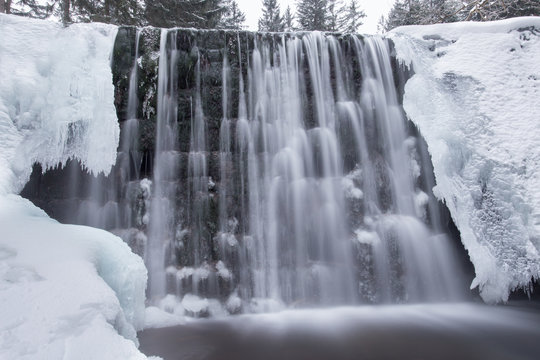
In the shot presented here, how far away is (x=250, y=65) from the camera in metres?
6.98

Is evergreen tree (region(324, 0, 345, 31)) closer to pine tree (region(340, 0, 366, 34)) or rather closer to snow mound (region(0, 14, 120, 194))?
pine tree (region(340, 0, 366, 34))

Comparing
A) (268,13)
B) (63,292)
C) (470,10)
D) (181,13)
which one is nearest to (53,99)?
(63,292)

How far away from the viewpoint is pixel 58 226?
3.06 metres

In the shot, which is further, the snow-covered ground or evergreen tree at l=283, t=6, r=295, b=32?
evergreen tree at l=283, t=6, r=295, b=32

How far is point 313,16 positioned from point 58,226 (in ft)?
80.8

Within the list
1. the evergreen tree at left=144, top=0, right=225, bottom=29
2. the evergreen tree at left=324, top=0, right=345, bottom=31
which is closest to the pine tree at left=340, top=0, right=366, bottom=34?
the evergreen tree at left=324, top=0, right=345, bottom=31

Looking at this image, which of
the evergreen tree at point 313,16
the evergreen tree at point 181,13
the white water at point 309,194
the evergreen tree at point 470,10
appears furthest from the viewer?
the evergreen tree at point 313,16

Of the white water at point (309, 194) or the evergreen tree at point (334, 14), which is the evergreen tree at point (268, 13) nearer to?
the evergreen tree at point (334, 14)

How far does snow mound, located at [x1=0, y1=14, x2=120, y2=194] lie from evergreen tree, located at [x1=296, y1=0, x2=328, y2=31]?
2028cm

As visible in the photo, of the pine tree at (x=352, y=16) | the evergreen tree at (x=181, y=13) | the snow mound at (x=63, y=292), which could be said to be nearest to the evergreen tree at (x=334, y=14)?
the pine tree at (x=352, y=16)

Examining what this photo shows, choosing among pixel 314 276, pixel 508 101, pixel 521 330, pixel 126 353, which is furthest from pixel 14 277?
pixel 508 101

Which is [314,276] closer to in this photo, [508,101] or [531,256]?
[531,256]

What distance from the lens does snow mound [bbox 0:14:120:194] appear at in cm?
529

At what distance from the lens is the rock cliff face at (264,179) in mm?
5727
